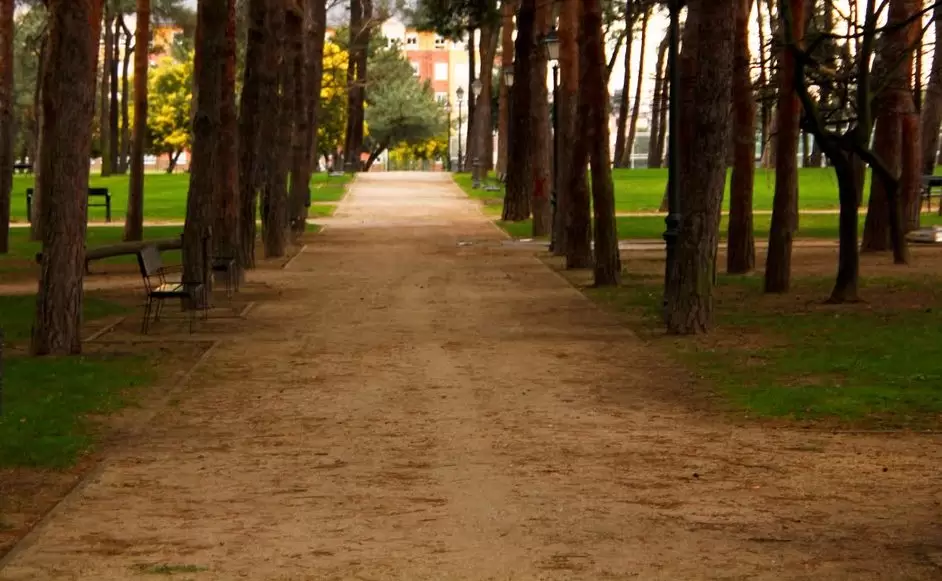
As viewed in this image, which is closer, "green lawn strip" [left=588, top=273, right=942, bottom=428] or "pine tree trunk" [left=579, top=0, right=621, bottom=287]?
"green lawn strip" [left=588, top=273, right=942, bottom=428]

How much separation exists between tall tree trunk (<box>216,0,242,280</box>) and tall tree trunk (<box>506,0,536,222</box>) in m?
12.3

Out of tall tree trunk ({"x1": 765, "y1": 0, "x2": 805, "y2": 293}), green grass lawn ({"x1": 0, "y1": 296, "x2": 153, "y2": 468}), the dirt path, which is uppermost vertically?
tall tree trunk ({"x1": 765, "y1": 0, "x2": 805, "y2": 293})

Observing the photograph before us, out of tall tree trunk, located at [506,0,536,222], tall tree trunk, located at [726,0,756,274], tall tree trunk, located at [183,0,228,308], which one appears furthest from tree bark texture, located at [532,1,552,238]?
tall tree trunk, located at [183,0,228,308]

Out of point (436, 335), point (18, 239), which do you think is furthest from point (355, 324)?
point (18, 239)

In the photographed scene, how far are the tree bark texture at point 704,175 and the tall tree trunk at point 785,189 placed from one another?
431cm

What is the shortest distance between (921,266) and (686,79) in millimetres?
6115

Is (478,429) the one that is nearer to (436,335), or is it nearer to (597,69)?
(436,335)

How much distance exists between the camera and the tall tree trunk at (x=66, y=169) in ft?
51.5

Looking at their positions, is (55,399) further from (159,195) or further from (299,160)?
(159,195)

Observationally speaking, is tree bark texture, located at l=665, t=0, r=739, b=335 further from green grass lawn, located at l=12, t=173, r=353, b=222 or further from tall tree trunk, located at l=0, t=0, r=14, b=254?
green grass lawn, located at l=12, t=173, r=353, b=222

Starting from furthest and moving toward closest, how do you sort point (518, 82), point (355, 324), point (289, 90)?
point (518, 82), point (289, 90), point (355, 324)

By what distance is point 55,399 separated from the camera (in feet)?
43.4

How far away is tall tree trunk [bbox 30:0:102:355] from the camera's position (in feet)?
51.5

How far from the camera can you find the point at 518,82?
3828 centimetres
